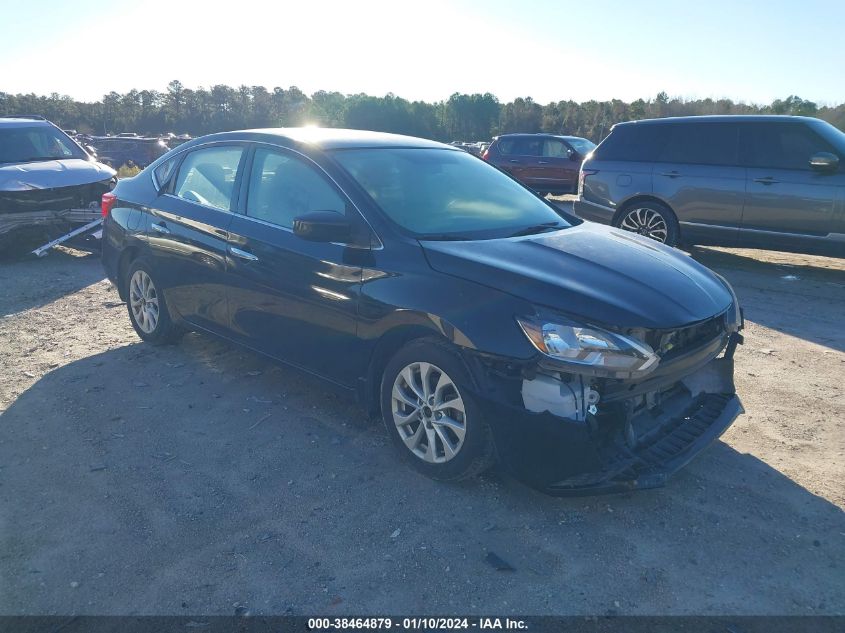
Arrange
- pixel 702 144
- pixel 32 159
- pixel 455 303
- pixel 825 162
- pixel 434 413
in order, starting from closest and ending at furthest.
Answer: pixel 455 303, pixel 434 413, pixel 825 162, pixel 702 144, pixel 32 159

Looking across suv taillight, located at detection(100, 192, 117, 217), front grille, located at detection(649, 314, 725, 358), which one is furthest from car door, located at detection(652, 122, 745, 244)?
suv taillight, located at detection(100, 192, 117, 217)

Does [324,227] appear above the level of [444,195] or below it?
below

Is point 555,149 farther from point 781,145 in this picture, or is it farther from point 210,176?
Result: point 210,176

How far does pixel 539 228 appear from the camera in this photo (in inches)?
169

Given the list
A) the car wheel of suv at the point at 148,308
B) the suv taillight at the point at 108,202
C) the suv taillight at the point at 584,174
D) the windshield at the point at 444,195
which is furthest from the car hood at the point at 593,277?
the suv taillight at the point at 584,174

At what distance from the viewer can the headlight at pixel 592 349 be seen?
3.02m

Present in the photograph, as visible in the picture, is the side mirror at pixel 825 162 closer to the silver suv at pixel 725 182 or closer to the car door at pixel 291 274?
the silver suv at pixel 725 182

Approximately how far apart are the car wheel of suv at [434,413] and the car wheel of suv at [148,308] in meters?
2.60

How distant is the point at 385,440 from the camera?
4113 millimetres

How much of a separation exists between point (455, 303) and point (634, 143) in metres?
7.12

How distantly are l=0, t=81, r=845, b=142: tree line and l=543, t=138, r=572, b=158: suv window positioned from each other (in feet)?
78.8

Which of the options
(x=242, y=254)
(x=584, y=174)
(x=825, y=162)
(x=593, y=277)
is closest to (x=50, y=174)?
(x=242, y=254)

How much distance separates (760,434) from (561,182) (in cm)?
1385

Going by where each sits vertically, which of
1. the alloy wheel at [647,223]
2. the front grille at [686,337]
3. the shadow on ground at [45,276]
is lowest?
the shadow on ground at [45,276]
